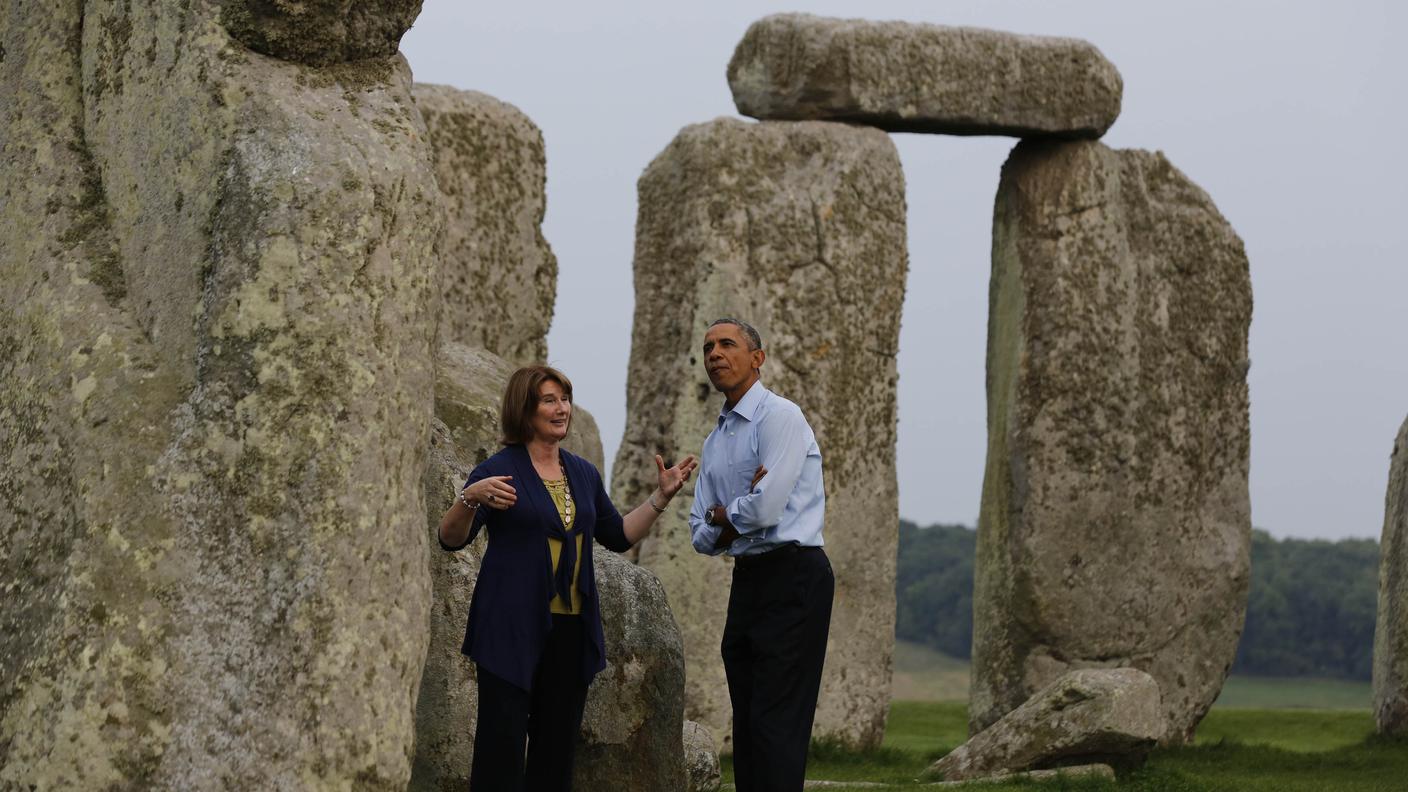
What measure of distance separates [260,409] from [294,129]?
2.83ft

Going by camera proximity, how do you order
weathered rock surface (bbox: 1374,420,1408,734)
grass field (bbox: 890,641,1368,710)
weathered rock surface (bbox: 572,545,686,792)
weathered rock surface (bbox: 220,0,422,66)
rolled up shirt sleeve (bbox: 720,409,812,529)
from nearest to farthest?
weathered rock surface (bbox: 220,0,422,66) < rolled up shirt sleeve (bbox: 720,409,812,529) < weathered rock surface (bbox: 572,545,686,792) < weathered rock surface (bbox: 1374,420,1408,734) < grass field (bbox: 890,641,1368,710)

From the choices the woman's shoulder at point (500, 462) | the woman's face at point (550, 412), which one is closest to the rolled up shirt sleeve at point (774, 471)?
the woman's face at point (550, 412)

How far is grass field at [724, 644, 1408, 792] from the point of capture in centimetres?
1130

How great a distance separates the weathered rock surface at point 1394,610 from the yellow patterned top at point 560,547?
9.10m

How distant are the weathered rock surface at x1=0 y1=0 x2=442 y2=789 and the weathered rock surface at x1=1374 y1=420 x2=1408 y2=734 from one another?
980 centimetres

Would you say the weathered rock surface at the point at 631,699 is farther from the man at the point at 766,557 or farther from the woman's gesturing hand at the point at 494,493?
the woman's gesturing hand at the point at 494,493

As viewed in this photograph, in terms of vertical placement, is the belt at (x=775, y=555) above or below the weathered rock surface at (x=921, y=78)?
below

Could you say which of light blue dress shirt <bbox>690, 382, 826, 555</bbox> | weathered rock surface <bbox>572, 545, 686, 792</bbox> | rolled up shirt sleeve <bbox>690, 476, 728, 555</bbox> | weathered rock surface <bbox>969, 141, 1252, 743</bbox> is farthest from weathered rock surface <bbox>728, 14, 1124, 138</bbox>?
rolled up shirt sleeve <bbox>690, 476, 728, 555</bbox>

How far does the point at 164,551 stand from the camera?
6246 mm

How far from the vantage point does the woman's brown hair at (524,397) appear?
7105 mm

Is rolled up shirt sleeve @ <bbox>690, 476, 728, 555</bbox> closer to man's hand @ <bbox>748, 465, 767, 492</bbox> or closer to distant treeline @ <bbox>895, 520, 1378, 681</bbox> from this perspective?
man's hand @ <bbox>748, 465, 767, 492</bbox>

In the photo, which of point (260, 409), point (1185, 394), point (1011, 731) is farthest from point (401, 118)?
point (1185, 394)

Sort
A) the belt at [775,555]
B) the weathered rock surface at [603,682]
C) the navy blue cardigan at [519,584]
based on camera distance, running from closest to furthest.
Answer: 1. the navy blue cardigan at [519,584]
2. the belt at [775,555]
3. the weathered rock surface at [603,682]

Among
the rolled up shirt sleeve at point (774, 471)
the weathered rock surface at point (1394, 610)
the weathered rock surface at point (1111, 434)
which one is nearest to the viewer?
the rolled up shirt sleeve at point (774, 471)
